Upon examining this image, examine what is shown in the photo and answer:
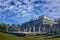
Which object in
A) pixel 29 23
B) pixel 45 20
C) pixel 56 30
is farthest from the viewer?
pixel 45 20

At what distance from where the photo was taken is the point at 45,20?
38781mm

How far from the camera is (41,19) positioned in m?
37.4

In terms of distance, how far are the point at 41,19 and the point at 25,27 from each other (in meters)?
4.53

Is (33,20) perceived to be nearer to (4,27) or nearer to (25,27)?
(25,27)

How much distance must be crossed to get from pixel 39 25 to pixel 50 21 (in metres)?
5.03

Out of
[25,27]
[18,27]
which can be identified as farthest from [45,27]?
[18,27]

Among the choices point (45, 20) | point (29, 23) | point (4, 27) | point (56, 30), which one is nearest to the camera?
point (56, 30)

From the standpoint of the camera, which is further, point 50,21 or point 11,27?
point 50,21

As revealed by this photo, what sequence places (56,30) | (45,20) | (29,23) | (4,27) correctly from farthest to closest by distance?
(45,20), (29,23), (4,27), (56,30)

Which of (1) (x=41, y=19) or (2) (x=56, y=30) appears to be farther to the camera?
(1) (x=41, y=19)

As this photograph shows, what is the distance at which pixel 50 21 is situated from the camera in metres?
39.8

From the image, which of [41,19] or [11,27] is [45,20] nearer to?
[41,19]

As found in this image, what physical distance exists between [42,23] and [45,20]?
277 centimetres

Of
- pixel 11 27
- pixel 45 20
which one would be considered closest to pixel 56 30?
pixel 45 20
